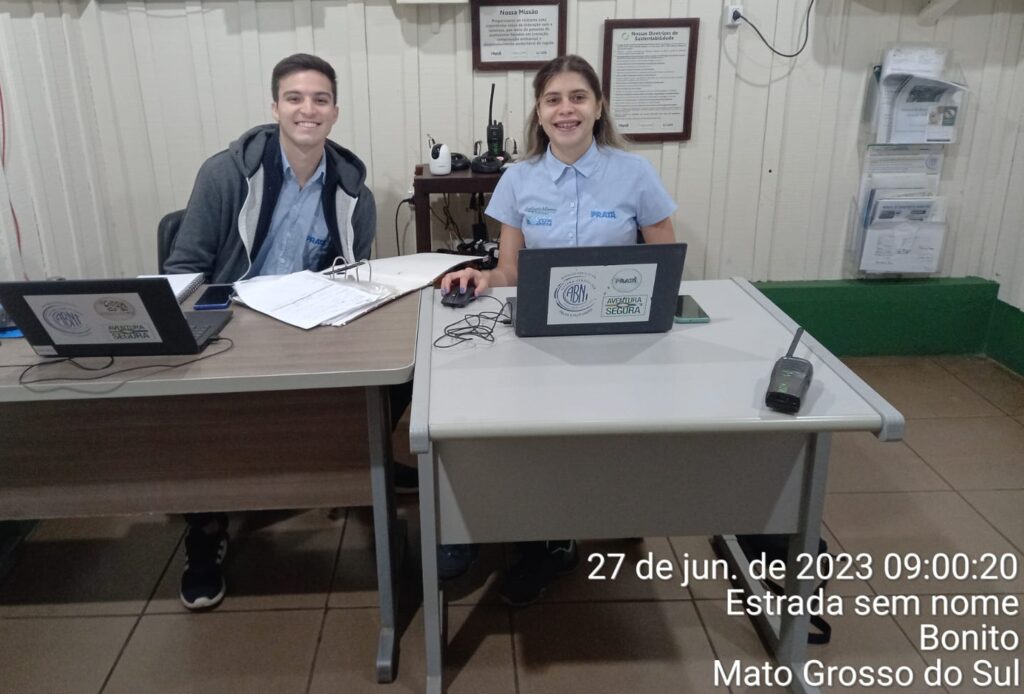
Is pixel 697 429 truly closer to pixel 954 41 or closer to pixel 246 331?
pixel 246 331

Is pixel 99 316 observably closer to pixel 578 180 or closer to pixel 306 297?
pixel 306 297

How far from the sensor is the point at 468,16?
284 cm

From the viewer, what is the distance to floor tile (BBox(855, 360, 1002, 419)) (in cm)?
289

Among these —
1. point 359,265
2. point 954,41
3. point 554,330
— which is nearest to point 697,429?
point 554,330

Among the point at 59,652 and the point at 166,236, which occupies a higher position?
the point at 166,236

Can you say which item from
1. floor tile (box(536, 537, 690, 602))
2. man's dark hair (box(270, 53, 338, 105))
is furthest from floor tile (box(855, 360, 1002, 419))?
man's dark hair (box(270, 53, 338, 105))

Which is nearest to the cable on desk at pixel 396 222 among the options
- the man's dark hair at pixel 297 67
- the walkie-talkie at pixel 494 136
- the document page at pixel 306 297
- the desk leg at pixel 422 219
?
the desk leg at pixel 422 219

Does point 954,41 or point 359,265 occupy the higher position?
point 954,41

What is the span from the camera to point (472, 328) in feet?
5.52

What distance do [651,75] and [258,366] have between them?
2095 millimetres

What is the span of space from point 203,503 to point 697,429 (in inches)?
43.4

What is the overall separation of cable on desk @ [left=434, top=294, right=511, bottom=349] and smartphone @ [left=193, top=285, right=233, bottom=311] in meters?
0.52

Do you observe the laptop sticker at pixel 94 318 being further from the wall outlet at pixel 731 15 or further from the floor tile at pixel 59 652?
the wall outlet at pixel 731 15

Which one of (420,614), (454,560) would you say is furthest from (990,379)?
(420,614)
